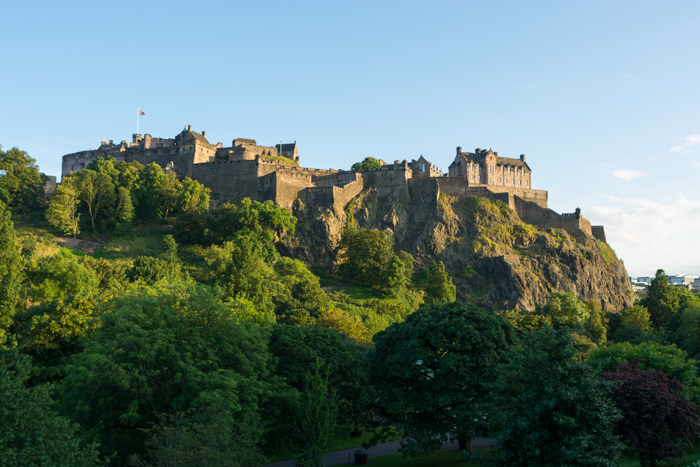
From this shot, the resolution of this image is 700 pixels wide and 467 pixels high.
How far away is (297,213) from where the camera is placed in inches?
3068

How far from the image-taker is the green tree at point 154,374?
2367 centimetres

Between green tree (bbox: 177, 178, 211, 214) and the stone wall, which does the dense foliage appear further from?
the stone wall

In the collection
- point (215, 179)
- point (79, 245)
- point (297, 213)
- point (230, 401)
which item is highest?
point (215, 179)

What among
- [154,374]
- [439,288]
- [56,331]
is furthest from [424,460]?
[439,288]

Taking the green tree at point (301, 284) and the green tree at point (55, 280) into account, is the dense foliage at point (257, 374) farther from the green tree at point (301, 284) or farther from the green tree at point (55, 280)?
the green tree at point (301, 284)

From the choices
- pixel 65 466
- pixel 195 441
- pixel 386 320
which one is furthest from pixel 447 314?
pixel 386 320

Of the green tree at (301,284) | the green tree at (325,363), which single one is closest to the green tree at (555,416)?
the green tree at (325,363)

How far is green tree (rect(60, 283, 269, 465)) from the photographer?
932 inches

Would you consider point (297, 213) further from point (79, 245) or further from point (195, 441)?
point (195, 441)

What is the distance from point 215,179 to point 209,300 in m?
56.6

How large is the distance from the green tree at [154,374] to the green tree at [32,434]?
383cm

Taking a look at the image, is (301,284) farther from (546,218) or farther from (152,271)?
(546,218)

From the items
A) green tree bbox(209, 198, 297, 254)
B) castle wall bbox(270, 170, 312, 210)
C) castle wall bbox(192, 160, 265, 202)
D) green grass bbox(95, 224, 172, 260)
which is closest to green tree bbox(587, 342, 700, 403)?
green tree bbox(209, 198, 297, 254)

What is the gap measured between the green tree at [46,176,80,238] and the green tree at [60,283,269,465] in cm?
4239
